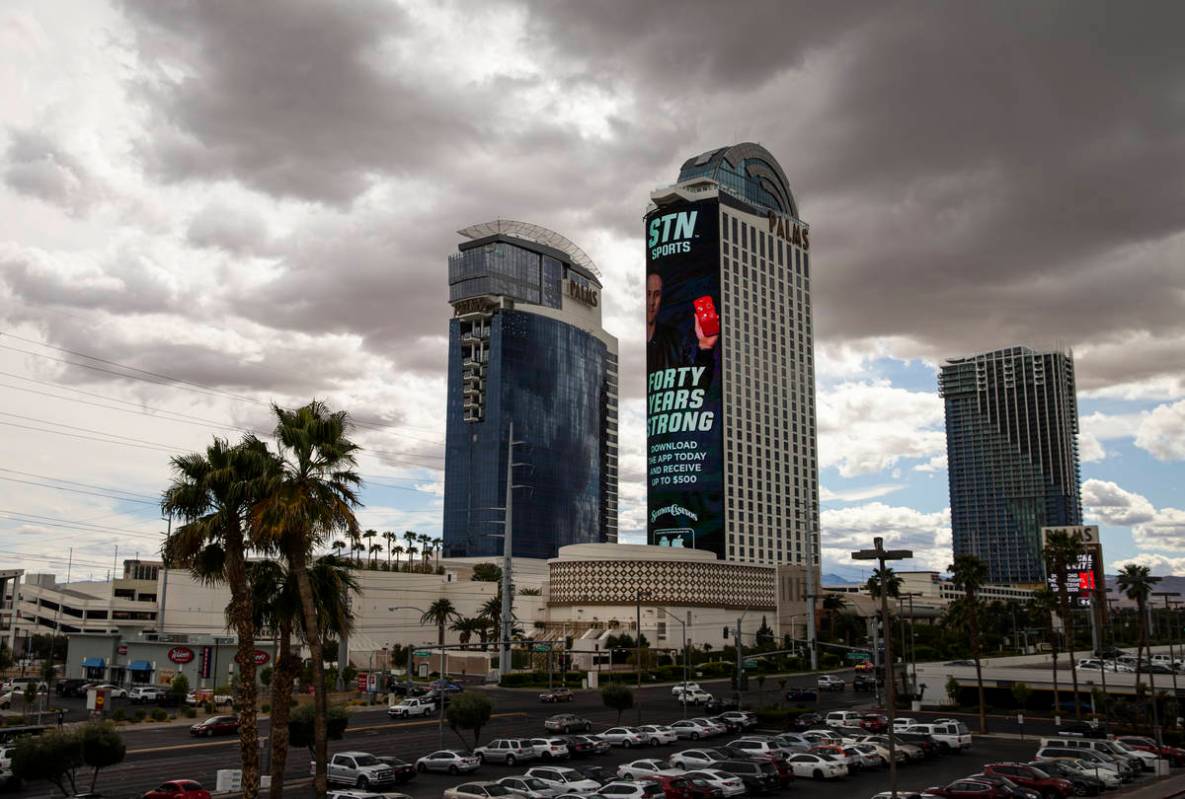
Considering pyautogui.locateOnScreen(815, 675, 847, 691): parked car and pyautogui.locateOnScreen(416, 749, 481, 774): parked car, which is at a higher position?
pyautogui.locateOnScreen(416, 749, 481, 774): parked car

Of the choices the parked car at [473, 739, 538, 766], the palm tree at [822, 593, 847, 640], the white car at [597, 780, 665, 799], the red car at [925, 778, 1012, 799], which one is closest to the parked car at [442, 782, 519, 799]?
the white car at [597, 780, 665, 799]

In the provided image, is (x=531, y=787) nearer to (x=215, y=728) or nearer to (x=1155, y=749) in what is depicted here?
(x=215, y=728)

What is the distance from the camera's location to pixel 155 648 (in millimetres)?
109562

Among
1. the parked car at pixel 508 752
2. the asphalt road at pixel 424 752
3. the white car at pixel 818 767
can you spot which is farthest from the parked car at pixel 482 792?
the white car at pixel 818 767

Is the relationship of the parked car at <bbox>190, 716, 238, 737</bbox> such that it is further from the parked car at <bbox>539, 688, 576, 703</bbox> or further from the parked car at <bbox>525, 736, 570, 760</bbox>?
the parked car at <bbox>539, 688, 576, 703</bbox>

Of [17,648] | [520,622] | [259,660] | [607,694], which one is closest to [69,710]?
[259,660]

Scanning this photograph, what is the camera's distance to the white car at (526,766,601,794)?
46000 millimetres

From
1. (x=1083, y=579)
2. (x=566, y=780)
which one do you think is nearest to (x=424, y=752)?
(x=566, y=780)

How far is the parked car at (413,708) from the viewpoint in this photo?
85562mm

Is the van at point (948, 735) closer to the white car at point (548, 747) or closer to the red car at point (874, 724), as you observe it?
the red car at point (874, 724)

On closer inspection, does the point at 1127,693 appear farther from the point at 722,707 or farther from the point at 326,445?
the point at 326,445

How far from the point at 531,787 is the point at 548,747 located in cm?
1396

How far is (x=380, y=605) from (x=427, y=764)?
112493mm

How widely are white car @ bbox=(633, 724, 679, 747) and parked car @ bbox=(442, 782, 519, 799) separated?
23284 mm
